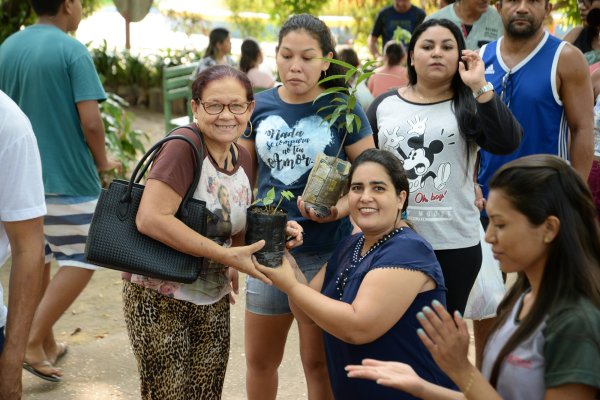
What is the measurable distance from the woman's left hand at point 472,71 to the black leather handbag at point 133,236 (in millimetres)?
1087

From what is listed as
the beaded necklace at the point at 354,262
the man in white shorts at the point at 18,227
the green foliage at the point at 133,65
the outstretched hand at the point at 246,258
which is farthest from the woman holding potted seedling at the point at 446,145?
the green foliage at the point at 133,65

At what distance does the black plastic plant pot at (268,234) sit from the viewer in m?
2.67

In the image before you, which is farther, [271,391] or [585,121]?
[585,121]

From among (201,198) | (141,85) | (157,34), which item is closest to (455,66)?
(201,198)

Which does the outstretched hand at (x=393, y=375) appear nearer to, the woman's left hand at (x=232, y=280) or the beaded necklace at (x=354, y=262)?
the beaded necklace at (x=354, y=262)

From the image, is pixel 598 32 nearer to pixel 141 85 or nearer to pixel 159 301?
pixel 159 301

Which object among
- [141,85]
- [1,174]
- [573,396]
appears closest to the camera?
[573,396]

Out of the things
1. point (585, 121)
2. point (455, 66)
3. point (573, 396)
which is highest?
point (455, 66)

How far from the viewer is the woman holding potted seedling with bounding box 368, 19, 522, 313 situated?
128 inches

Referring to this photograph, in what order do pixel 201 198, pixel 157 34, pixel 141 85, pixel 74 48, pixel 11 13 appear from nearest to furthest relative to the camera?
pixel 201 198
pixel 74 48
pixel 11 13
pixel 141 85
pixel 157 34

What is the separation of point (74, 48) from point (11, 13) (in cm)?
481

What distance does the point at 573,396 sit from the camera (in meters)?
1.81

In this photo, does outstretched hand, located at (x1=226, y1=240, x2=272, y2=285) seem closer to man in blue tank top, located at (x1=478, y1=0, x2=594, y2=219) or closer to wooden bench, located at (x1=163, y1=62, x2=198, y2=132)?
man in blue tank top, located at (x1=478, y1=0, x2=594, y2=219)

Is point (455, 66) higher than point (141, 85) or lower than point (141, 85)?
higher
